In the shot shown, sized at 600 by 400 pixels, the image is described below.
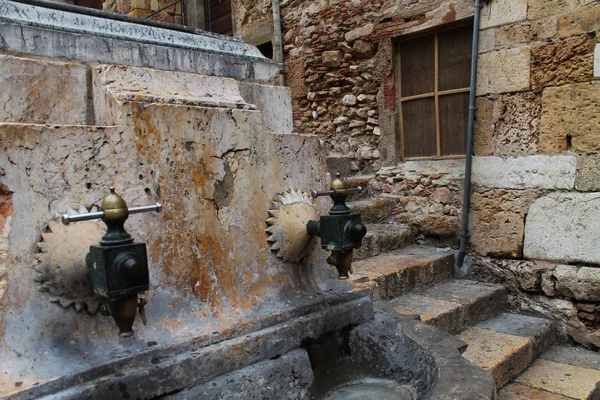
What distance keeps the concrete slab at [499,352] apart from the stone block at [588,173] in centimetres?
102

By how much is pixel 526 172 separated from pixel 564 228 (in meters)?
0.45

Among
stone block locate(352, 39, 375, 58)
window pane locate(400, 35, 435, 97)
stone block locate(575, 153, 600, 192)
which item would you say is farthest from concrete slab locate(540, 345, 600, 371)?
stone block locate(352, 39, 375, 58)

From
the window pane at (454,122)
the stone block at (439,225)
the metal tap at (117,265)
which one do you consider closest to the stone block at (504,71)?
the window pane at (454,122)

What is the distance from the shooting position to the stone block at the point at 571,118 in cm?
308

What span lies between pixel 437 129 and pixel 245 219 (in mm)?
2757

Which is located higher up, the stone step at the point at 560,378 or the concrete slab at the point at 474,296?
the concrete slab at the point at 474,296

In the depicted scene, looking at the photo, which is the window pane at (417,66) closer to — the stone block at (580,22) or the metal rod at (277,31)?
the stone block at (580,22)

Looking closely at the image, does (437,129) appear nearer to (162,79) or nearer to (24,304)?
(162,79)

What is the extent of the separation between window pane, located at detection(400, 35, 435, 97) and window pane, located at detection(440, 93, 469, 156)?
0.21 m

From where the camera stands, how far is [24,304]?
129 centimetres

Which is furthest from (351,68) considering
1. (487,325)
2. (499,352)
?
(499,352)

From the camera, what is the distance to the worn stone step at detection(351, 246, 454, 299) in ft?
10.6

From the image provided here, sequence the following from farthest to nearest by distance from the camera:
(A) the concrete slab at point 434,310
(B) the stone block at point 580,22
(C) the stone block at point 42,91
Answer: (B) the stone block at point 580,22 < (A) the concrete slab at point 434,310 < (C) the stone block at point 42,91

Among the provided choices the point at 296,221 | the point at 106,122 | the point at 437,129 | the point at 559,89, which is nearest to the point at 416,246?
the point at 437,129
